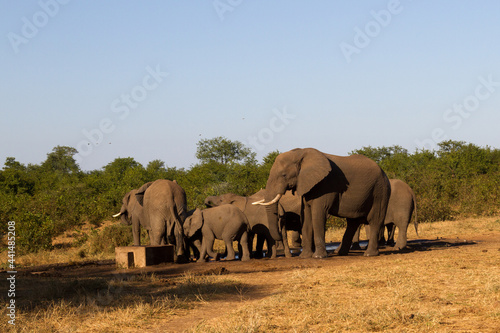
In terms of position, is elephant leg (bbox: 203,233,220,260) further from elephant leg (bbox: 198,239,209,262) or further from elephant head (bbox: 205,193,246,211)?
elephant head (bbox: 205,193,246,211)

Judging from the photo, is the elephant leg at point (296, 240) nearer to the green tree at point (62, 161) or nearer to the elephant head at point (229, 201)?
the elephant head at point (229, 201)

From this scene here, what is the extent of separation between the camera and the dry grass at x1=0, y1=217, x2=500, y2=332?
7129 millimetres

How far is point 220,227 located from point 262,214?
1.49 meters

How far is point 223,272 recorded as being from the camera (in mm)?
12336

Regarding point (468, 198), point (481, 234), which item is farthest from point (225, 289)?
point (468, 198)

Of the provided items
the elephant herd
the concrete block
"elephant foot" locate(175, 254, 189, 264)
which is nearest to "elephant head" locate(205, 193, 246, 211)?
the elephant herd

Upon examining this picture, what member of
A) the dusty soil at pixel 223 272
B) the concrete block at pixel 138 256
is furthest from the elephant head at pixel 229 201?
the concrete block at pixel 138 256

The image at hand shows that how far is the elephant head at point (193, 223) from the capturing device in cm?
1541

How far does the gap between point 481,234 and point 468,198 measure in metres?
10.9

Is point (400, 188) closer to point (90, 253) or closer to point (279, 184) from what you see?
point (279, 184)

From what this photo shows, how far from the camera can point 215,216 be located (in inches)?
600

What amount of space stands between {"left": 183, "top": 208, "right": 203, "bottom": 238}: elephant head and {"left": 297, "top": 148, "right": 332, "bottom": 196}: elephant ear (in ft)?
8.45

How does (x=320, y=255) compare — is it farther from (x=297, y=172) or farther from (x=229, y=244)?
(x=229, y=244)

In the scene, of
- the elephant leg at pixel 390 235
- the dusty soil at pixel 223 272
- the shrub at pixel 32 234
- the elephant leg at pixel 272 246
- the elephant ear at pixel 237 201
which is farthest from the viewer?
the shrub at pixel 32 234
